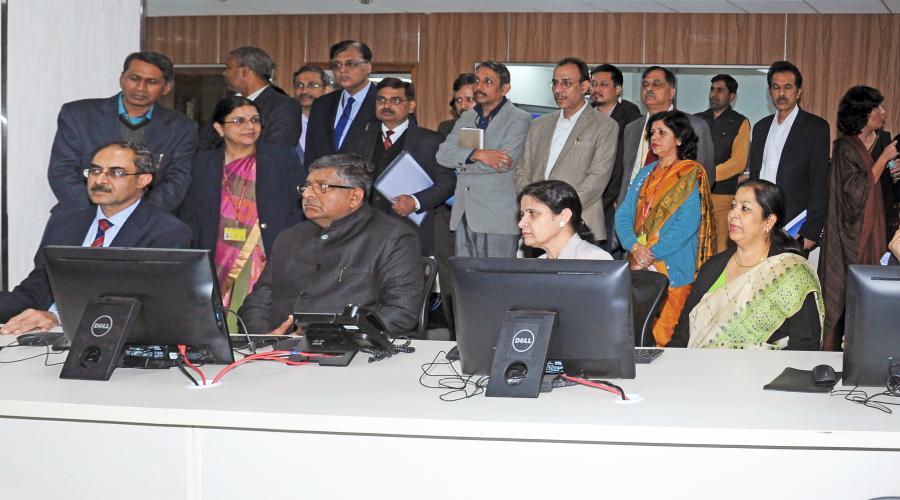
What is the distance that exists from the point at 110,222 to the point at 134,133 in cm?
111

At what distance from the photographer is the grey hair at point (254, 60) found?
520 cm

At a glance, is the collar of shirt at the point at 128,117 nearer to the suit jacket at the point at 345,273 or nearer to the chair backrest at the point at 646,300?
the suit jacket at the point at 345,273

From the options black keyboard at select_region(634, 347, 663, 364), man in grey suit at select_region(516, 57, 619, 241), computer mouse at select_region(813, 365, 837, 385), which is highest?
man in grey suit at select_region(516, 57, 619, 241)

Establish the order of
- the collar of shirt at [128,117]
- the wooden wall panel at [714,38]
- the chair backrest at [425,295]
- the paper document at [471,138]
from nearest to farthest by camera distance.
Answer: the chair backrest at [425,295]
the collar of shirt at [128,117]
the paper document at [471,138]
the wooden wall panel at [714,38]

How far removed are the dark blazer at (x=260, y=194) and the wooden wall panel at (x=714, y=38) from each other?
5626mm

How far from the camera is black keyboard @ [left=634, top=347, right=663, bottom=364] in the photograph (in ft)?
9.43

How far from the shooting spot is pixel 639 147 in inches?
210

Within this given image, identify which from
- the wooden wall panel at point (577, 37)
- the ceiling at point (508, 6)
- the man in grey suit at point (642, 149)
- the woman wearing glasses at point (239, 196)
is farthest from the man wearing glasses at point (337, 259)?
the wooden wall panel at point (577, 37)

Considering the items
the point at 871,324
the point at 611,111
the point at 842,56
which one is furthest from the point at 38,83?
the point at 842,56

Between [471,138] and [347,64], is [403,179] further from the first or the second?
[347,64]

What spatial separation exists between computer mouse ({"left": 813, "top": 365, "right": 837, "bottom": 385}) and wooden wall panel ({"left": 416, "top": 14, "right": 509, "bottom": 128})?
7515mm

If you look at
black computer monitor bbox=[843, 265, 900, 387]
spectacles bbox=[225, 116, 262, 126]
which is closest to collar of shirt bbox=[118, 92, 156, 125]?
spectacles bbox=[225, 116, 262, 126]

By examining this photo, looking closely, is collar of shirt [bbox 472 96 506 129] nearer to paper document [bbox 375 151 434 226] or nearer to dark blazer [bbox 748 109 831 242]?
paper document [bbox 375 151 434 226]

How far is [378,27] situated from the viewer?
994 cm
